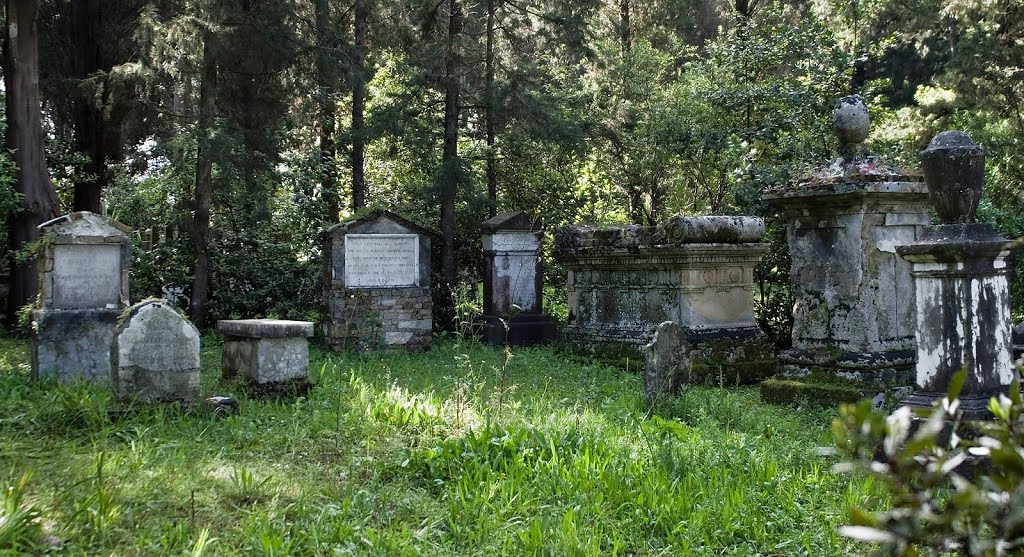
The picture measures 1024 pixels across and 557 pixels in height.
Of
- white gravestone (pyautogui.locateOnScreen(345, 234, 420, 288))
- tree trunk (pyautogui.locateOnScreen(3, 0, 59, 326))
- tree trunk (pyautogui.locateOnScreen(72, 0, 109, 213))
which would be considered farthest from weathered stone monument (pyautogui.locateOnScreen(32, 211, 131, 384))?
tree trunk (pyautogui.locateOnScreen(72, 0, 109, 213))

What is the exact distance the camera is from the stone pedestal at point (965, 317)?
5.33m

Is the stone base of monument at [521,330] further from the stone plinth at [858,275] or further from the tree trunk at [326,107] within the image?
the stone plinth at [858,275]

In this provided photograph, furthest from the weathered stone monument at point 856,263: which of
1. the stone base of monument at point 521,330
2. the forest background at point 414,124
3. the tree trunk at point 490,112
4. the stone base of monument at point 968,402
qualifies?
the tree trunk at point 490,112

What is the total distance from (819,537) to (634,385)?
4.47 meters

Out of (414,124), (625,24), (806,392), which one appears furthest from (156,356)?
(625,24)

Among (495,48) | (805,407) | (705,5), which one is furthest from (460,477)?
(705,5)

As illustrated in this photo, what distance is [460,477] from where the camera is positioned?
5.02 metres

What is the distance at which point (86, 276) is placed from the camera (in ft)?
28.2

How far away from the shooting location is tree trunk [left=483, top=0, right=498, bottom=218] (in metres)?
14.1

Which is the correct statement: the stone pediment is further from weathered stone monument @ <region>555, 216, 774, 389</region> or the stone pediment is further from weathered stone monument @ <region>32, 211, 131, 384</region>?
weathered stone monument @ <region>32, 211, 131, 384</region>

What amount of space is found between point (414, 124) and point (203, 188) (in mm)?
3521

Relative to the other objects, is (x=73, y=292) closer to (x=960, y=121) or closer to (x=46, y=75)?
(x=46, y=75)

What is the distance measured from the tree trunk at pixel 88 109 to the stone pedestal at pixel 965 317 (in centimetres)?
1402

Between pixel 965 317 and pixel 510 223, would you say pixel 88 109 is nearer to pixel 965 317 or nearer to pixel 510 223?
pixel 510 223
